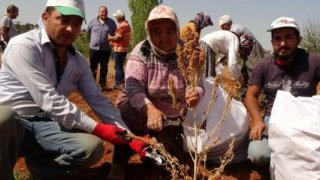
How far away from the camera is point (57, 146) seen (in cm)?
244

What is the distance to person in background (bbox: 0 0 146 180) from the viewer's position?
2332 millimetres

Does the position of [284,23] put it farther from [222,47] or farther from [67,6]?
[222,47]

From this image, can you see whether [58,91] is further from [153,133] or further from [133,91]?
[153,133]

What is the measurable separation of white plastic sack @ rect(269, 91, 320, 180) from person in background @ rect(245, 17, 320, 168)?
0.32m

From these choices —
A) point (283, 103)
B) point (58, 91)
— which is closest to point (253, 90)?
point (283, 103)

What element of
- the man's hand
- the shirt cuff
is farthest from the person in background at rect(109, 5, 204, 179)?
the man's hand

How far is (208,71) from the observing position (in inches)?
183

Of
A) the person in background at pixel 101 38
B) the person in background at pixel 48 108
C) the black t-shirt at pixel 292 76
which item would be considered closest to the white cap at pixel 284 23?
the black t-shirt at pixel 292 76

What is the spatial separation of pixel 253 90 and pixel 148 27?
874 mm

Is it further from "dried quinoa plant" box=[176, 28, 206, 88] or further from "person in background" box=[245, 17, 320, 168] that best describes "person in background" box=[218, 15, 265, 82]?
"dried quinoa plant" box=[176, 28, 206, 88]

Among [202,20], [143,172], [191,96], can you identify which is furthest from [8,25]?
[191,96]

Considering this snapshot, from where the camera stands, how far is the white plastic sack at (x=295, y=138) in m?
2.23

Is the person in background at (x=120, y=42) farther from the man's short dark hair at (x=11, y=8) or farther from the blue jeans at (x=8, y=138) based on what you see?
the blue jeans at (x=8, y=138)

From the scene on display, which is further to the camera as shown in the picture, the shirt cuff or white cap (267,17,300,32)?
white cap (267,17,300,32)
